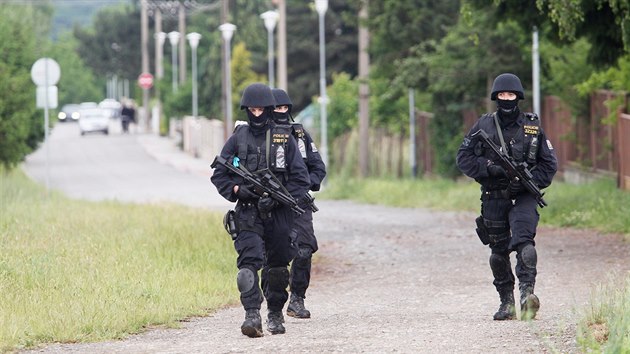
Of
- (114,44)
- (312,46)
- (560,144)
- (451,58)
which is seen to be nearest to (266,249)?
(560,144)

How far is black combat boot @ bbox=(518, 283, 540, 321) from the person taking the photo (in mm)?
11188

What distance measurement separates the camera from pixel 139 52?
121m

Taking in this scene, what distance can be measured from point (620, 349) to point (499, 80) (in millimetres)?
3831

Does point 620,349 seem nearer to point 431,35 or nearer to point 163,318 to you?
point 163,318

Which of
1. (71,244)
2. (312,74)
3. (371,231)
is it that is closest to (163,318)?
(71,244)

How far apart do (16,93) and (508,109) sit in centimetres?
2494

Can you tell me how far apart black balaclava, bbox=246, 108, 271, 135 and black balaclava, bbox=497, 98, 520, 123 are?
6.09ft

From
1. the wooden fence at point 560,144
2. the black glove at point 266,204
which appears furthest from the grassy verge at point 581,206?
the black glove at point 266,204

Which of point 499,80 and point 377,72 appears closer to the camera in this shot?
point 499,80

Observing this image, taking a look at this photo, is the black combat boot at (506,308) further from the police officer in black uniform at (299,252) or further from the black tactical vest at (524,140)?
the police officer in black uniform at (299,252)

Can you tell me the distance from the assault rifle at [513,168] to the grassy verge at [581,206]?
944 mm

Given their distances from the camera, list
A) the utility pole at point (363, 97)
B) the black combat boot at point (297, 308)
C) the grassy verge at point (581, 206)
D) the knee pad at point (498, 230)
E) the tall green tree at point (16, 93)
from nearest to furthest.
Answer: the grassy verge at point (581, 206), the knee pad at point (498, 230), the black combat boot at point (297, 308), the tall green tree at point (16, 93), the utility pole at point (363, 97)

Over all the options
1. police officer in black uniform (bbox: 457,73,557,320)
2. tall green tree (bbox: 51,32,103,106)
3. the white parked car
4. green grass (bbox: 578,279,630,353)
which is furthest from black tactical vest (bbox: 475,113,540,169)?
tall green tree (bbox: 51,32,103,106)

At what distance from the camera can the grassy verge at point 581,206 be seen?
29.9 ft
